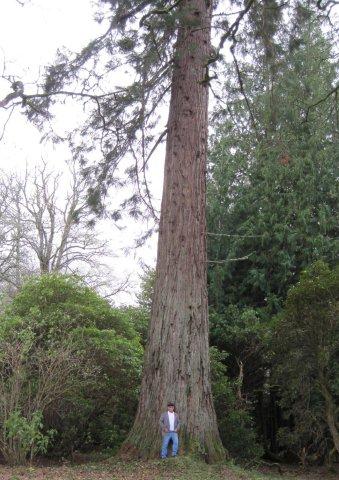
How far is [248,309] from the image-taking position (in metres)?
14.0

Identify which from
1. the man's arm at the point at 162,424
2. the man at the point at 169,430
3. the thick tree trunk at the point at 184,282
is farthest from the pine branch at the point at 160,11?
the man's arm at the point at 162,424

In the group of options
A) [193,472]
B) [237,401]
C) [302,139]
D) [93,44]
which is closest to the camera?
[193,472]

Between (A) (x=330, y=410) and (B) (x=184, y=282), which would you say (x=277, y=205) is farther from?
(B) (x=184, y=282)

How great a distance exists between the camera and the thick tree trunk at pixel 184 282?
24.4 feet

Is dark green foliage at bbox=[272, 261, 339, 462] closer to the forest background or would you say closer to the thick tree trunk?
the forest background

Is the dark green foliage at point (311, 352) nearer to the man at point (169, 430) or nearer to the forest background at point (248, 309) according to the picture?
the forest background at point (248, 309)

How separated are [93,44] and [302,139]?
829 centimetres

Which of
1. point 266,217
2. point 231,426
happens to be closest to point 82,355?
point 231,426

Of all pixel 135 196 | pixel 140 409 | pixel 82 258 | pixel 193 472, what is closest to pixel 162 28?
pixel 135 196

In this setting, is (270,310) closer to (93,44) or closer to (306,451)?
(306,451)

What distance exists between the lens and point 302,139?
15.6m

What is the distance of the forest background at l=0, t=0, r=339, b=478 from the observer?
8.84 metres

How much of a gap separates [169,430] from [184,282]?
2.09m

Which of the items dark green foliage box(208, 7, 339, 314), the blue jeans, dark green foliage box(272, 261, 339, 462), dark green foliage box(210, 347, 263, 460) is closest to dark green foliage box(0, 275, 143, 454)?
the blue jeans
